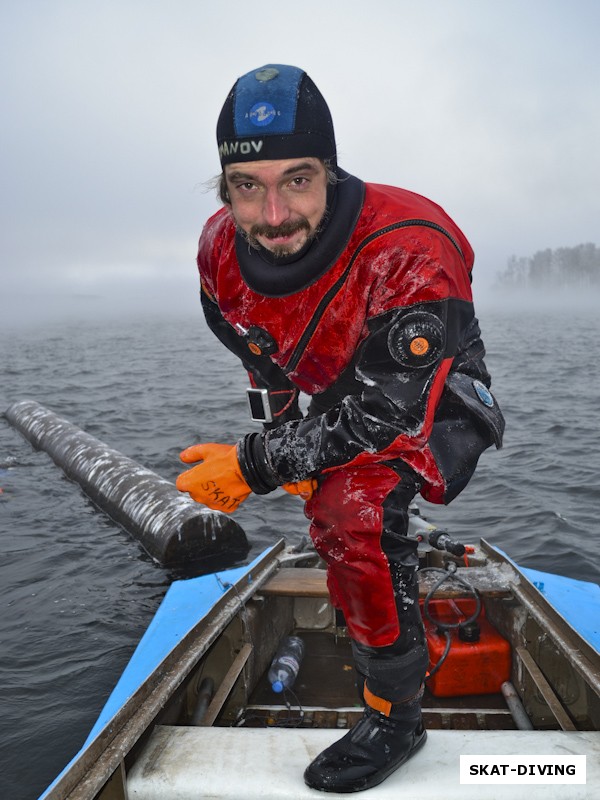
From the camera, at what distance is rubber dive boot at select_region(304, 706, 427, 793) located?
2656 millimetres

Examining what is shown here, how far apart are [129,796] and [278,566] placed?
271cm

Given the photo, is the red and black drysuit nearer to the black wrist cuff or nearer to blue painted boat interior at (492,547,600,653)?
the black wrist cuff

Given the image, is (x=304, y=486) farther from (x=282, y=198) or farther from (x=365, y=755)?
(x=282, y=198)

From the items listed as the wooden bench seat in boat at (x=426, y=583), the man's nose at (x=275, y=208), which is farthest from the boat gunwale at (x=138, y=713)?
the man's nose at (x=275, y=208)

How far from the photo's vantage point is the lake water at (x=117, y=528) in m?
5.66

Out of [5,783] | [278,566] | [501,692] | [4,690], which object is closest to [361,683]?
[501,692]

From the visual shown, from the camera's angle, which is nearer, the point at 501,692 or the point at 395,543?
the point at 395,543

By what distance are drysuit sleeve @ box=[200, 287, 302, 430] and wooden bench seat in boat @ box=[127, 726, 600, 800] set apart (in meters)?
1.58

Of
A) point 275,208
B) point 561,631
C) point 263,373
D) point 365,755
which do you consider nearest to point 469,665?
point 561,631

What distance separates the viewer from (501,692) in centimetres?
448

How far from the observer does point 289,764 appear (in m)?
2.79

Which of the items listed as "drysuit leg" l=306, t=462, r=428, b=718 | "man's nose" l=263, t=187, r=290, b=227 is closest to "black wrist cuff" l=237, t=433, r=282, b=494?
"drysuit leg" l=306, t=462, r=428, b=718

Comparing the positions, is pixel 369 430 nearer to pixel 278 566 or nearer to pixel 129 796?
pixel 129 796

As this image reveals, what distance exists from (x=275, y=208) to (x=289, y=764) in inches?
90.9
